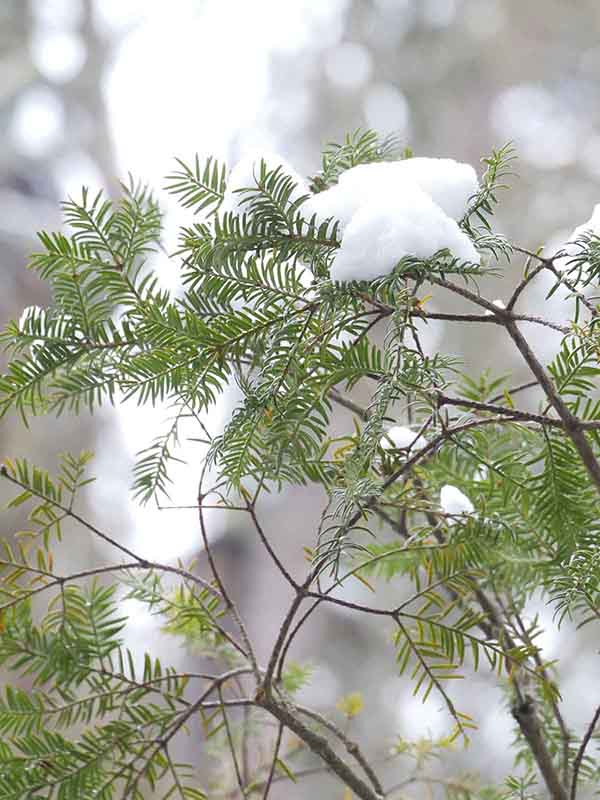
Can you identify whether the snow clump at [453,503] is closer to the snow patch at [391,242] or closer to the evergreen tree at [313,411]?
the evergreen tree at [313,411]

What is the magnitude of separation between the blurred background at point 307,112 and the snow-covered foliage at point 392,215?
2015mm

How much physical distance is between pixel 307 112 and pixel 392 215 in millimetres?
3063

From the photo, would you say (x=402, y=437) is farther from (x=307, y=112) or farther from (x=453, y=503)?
(x=307, y=112)

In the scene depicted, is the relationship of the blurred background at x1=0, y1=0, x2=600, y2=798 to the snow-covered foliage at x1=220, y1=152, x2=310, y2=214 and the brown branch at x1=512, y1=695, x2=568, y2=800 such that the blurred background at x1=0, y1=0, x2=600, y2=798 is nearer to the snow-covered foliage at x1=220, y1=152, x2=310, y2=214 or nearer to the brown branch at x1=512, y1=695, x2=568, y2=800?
the brown branch at x1=512, y1=695, x2=568, y2=800

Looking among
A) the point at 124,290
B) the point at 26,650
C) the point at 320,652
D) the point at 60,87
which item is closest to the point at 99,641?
the point at 26,650

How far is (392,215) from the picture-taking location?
32 centimetres

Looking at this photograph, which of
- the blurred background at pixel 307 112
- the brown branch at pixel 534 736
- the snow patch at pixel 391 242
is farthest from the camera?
the blurred background at pixel 307 112

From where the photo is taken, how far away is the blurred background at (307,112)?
8.60 feet

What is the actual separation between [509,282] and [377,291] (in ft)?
8.11

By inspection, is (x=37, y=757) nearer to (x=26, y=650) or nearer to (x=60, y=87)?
A: (x=26, y=650)

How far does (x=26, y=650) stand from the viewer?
17.2 inches

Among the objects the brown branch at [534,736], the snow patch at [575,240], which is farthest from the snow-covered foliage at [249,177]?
the brown branch at [534,736]

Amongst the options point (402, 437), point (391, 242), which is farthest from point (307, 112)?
point (391, 242)

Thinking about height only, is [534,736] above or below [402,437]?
below
